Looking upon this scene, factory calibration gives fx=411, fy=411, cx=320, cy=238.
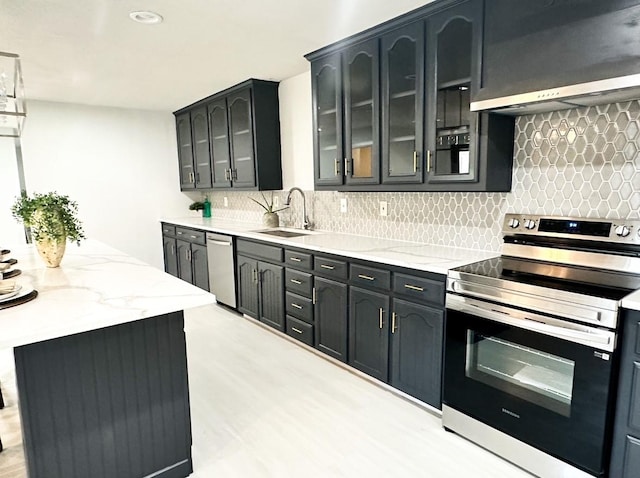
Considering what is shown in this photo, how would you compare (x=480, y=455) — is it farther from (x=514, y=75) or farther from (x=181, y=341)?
(x=514, y=75)

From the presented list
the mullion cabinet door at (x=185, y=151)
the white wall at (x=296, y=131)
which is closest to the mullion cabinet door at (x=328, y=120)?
the white wall at (x=296, y=131)

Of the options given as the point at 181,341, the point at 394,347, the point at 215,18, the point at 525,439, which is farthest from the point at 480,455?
the point at 215,18

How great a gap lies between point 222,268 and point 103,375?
2577 millimetres

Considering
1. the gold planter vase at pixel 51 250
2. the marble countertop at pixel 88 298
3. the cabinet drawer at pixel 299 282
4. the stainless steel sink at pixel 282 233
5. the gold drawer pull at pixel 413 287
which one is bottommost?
the cabinet drawer at pixel 299 282

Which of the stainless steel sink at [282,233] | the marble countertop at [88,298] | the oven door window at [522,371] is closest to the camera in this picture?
the marble countertop at [88,298]

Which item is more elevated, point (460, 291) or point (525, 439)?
point (460, 291)

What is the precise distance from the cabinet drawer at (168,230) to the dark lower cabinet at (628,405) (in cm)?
472

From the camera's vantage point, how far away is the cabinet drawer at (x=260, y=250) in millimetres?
3400

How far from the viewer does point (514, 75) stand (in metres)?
1.95

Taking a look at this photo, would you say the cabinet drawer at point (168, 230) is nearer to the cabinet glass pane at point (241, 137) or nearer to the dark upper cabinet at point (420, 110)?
the cabinet glass pane at point (241, 137)

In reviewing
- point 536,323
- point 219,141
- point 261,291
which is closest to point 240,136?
point 219,141

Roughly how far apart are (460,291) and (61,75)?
3.79 metres

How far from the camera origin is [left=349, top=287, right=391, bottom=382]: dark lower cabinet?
2.55 metres

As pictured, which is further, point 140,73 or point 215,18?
point 140,73
